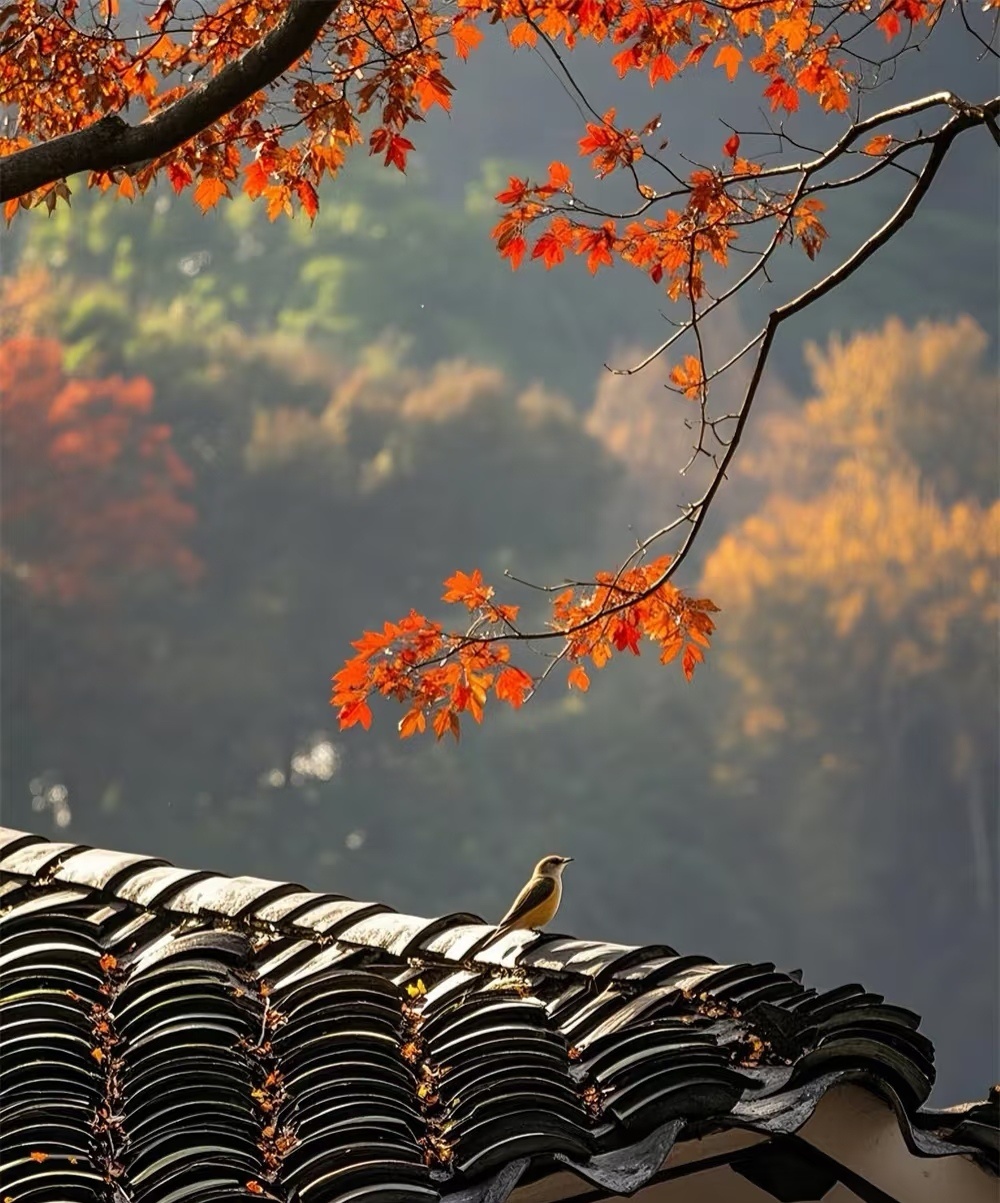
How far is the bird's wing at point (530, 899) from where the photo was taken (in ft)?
15.5

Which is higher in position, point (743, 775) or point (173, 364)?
point (173, 364)

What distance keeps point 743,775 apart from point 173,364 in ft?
39.6

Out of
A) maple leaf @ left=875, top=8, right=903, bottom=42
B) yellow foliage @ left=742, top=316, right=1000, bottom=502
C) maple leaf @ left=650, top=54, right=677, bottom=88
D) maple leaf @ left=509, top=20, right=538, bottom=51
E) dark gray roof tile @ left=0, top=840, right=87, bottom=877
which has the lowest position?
dark gray roof tile @ left=0, top=840, right=87, bottom=877

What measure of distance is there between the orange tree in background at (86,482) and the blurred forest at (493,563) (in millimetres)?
61

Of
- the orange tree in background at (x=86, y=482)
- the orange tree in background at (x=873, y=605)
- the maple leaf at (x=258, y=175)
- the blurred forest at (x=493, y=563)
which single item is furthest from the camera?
the orange tree in background at (x=86, y=482)

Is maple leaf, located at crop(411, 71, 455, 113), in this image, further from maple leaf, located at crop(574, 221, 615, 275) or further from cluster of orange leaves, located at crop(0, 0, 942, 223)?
maple leaf, located at crop(574, 221, 615, 275)

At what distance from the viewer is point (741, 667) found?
26453mm

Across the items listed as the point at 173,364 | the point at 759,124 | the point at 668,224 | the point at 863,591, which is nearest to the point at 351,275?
the point at 173,364

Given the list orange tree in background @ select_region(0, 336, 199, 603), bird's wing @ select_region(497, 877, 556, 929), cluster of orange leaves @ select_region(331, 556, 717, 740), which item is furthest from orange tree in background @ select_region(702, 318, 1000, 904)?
bird's wing @ select_region(497, 877, 556, 929)

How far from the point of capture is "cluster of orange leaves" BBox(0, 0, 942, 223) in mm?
4484

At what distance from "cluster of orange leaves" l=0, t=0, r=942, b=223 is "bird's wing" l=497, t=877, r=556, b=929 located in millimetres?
1987

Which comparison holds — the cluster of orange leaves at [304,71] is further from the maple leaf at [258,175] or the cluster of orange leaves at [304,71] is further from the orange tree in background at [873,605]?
the orange tree in background at [873,605]

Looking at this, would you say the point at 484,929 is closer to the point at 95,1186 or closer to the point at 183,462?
the point at 95,1186

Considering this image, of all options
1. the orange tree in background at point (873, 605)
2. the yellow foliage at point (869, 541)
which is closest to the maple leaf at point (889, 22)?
the orange tree in background at point (873, 605)
